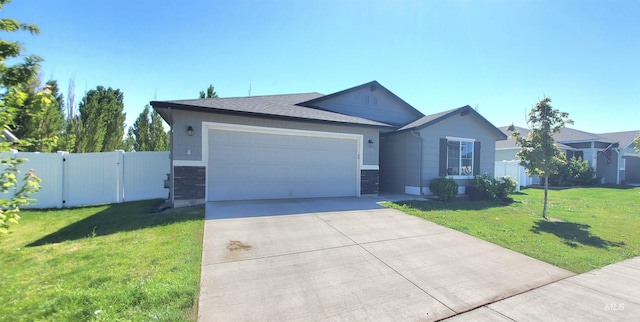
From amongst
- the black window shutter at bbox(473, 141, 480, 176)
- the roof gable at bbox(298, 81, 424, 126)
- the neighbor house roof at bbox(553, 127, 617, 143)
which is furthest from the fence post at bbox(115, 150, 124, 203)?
the neighbor house roof at bbox(553, 127, 617, 143)

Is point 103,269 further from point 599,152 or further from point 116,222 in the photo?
point 599,152

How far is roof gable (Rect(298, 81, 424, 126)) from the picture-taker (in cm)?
1302

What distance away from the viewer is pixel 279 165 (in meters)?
9.41

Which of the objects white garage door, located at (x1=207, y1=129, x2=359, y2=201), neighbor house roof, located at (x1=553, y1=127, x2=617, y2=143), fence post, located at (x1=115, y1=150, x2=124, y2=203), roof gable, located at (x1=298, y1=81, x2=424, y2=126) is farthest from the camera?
neighbor house roof, located at (x1=553, y1=127, x2=617, y2=143)

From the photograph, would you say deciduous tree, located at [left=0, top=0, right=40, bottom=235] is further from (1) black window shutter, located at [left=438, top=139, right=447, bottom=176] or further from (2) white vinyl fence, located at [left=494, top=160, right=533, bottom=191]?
(2) white vinyl fence, located at [left=494, top=160, right=533, bottom=191]

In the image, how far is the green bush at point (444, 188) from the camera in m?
10.6

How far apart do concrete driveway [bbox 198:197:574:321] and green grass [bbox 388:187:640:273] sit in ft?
2.28

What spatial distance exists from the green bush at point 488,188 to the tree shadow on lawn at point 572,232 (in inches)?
136

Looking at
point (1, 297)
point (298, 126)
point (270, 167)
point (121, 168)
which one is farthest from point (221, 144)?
point (1, 297)

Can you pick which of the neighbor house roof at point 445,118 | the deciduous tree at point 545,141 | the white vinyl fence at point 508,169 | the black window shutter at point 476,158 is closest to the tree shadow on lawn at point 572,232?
the deciduous tree at point 545,141

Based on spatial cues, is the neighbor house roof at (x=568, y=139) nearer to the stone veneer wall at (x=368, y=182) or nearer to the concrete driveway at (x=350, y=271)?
the stone veneer wall at (x=368, y=182)

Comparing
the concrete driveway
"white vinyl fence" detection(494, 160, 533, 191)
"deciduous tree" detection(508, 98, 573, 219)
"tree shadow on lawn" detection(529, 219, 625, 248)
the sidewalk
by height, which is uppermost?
"deciduous tree" detection(508, 98, 573, 219)

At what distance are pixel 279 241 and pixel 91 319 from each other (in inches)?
115

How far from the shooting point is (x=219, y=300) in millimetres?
3094
